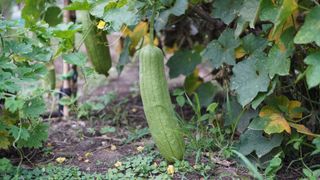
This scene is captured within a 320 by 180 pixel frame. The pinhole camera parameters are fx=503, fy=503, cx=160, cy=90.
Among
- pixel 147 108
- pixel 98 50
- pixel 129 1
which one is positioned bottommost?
pixel 147 108

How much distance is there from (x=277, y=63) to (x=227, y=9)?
428 millimetres

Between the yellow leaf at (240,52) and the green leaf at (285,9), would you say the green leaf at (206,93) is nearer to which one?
the yellow leaf at (240,52)

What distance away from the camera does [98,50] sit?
2.55 meters

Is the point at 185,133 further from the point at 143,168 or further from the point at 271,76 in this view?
the point at 271,76

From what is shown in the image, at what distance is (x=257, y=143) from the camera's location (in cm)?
206

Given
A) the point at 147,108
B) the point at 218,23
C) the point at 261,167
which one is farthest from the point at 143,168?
the point at 218,23

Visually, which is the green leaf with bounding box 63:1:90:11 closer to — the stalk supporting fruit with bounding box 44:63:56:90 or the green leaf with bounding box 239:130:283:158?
the green leaf with bounding box 239:130:283:158

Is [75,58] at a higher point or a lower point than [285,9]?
lower

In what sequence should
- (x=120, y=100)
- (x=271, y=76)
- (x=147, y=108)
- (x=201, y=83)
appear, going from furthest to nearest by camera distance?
(x=120, y=100) < (x=201, y=83) < (x=147, y=108) < (x=271, y=76)

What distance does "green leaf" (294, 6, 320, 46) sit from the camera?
1615 millimetres

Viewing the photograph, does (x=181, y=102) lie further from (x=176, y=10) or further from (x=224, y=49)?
(x=176, y=10)

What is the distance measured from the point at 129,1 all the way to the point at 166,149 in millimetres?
589

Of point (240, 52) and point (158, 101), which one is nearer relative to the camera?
point (158, 101)

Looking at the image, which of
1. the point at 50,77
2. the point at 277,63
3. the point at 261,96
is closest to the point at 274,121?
the point at 261,96
